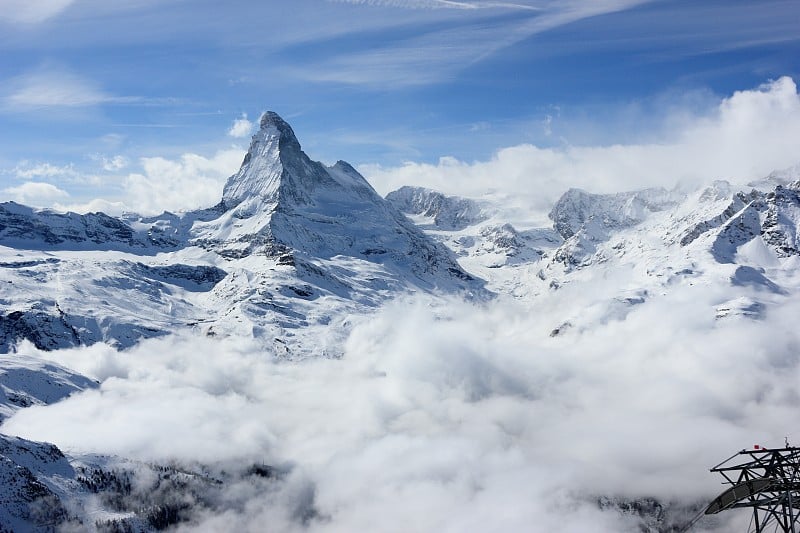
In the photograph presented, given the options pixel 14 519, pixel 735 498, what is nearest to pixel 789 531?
pixel 735 498

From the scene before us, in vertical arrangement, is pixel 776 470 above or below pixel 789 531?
above

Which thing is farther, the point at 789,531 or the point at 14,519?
the point at 14,519

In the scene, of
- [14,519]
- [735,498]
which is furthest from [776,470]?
[14,519]

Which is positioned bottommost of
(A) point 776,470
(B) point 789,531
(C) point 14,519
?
(C) point 14,519

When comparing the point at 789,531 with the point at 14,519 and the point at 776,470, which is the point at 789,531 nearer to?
the point at 776,470

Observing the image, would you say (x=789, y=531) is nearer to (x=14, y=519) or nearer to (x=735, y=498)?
(x=735, y=498)

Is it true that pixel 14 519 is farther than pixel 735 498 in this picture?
Yes

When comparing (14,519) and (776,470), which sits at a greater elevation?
(776,470)
